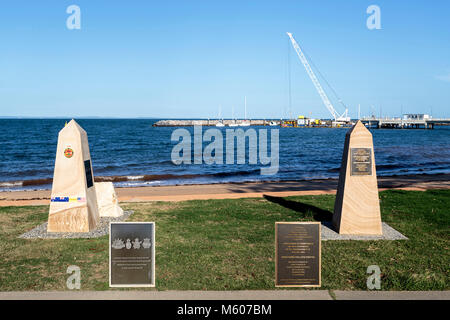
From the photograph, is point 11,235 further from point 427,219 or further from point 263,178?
point 263,178

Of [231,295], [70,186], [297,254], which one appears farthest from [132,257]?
[70,186]

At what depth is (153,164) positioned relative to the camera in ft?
114

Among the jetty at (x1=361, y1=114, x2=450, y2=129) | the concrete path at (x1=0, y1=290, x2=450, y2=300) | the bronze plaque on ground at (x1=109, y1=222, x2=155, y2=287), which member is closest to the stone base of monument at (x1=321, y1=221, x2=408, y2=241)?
the concrete path at (x1=0, y1=290, x2=450, y2=300)

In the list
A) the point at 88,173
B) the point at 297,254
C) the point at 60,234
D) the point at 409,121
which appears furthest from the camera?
the point at 409,121

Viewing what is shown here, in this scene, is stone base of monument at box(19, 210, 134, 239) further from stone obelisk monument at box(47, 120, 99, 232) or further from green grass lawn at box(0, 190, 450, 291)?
green grass lawn at box(0, 190, 450, 291)

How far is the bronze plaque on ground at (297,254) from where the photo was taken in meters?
5.50

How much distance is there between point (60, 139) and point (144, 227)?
446cm

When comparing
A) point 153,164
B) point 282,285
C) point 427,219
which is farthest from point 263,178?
point 282,285

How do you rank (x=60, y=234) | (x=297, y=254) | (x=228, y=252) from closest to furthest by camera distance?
(x=297, y=254) → (x=228, y=252) → (x=60, y=234)

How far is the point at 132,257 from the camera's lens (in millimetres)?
5355

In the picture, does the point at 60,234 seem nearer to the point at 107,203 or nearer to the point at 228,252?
the point at 107,203

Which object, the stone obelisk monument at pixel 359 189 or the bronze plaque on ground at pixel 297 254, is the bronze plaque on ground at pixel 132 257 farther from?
the stone obelisk monument at pixel 359 189

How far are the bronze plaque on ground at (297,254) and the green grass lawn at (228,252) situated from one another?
0.41m

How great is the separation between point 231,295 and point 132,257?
147cm
